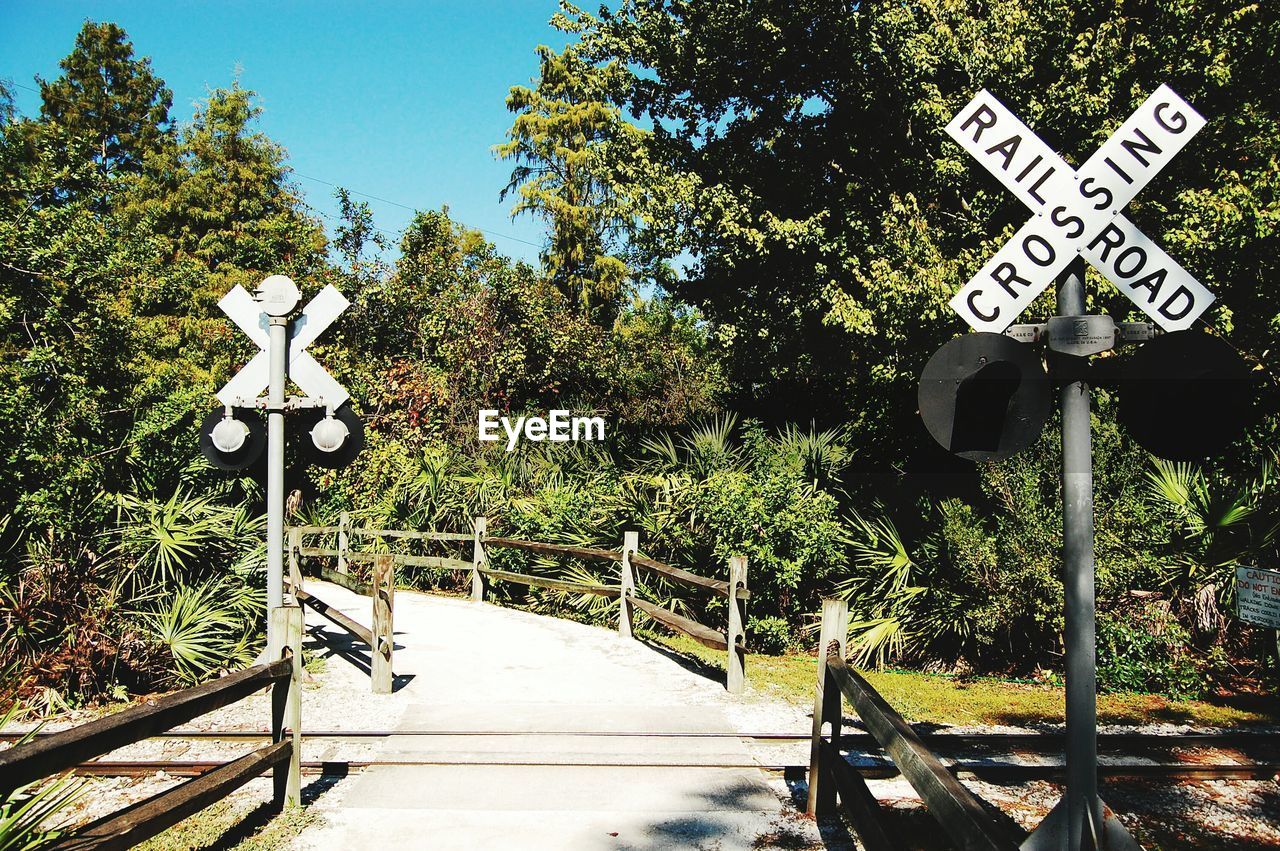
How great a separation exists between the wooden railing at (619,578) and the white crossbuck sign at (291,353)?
2413mm

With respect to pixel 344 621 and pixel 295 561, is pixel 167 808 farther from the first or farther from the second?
pixel 295 561

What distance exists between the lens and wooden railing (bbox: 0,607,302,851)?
362 centimetres

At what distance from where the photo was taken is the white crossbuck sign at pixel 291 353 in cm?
693

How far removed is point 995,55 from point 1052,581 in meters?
9.20

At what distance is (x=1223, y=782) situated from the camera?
6.55m

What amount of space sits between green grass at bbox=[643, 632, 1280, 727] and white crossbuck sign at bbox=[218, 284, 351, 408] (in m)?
5.25

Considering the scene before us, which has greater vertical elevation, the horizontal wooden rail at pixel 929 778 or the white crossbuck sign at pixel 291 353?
the white crossbuck sign at pixel 291 353

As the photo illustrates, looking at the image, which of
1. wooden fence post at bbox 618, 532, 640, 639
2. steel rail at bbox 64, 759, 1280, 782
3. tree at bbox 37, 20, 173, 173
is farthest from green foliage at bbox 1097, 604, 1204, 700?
tree at bbox 37, 20, 173, 173

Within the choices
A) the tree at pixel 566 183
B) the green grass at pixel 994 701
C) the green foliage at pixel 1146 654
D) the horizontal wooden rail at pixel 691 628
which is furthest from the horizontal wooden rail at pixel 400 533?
the tree at pixel 566 183

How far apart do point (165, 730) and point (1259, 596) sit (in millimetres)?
7290

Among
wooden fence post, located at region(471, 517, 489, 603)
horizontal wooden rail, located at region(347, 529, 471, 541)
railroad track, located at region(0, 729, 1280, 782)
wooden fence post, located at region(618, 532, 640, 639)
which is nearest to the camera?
railroad track, located at region(0, 729, 1280, 782)

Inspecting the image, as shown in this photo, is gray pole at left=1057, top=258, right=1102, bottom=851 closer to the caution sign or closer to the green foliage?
the caution sign

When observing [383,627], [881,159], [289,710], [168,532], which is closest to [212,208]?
[881,159]

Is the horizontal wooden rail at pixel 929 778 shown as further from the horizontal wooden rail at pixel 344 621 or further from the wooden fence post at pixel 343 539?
the wooden fence post at pixel 343 539
